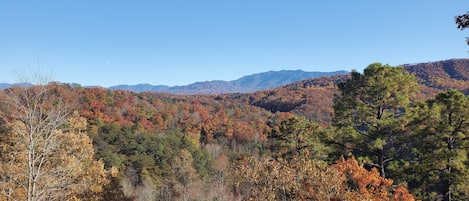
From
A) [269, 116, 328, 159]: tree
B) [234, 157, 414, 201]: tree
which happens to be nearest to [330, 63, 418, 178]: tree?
[234, 157, 414, 201]: tree

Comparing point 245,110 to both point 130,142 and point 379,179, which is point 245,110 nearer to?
point 130,142

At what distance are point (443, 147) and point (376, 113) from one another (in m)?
2.66

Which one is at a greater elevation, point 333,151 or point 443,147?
point 443,147

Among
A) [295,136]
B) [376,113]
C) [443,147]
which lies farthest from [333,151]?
[295,136]

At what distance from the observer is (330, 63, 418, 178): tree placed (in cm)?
1383

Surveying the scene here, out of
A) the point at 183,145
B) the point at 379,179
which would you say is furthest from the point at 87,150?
the point at 183,145

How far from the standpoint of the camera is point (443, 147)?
12.9m

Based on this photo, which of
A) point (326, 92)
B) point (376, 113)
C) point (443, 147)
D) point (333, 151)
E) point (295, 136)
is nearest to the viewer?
point (443, 147)

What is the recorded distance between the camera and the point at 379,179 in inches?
484

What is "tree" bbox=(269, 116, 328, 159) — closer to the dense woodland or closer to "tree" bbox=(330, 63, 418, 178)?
the dense woodland

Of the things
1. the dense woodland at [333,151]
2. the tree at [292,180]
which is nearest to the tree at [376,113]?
the dense woodland at [333,151]

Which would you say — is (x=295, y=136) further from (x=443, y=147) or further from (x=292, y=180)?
(x=292, y=180)

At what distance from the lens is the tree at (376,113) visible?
13828mm

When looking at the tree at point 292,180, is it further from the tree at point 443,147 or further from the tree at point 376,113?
the tree at point 376,113
